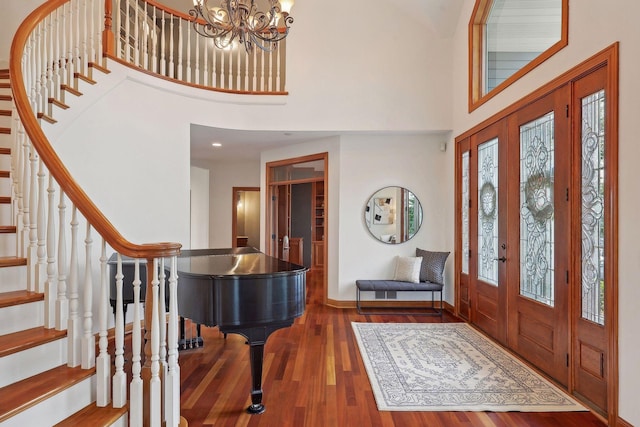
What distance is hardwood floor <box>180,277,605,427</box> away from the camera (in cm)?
237

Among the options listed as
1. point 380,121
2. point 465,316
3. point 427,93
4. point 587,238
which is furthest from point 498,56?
point 465,316

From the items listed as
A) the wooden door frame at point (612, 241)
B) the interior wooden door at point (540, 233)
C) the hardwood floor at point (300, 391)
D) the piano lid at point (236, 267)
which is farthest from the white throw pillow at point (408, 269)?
the wooden door frame at point (612, 241)

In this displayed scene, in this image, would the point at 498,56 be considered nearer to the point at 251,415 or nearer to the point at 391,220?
the point at 391,220

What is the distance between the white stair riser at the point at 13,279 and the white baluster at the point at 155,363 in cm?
107

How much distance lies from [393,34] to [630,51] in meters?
3.46

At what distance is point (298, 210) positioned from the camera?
7.70m

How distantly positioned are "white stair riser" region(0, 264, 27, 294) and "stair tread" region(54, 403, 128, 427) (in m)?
0.98

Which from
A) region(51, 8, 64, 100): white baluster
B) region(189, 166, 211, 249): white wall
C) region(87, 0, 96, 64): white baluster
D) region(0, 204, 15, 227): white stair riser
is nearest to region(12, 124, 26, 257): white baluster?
region(0, 204, 15, 227): white stair riser

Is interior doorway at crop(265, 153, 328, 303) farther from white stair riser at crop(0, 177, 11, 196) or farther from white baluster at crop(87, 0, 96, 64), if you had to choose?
white stair riser at crop(0, 177, 11, 196)

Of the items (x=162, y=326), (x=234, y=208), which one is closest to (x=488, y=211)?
(x=162, y=326)

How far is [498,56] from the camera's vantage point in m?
4.09

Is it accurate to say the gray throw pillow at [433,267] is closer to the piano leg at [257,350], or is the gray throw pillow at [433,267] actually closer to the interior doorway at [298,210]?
the interior doorway at [298,210]

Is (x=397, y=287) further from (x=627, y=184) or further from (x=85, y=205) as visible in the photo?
(x=85, y=205)

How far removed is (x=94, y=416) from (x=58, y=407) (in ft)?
0.56
